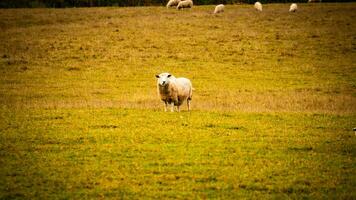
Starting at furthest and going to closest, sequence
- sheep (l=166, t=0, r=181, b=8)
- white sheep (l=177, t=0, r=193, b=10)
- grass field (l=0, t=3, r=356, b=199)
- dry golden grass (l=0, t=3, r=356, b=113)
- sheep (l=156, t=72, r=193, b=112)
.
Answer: sheep (l=166, t=0, r=181, b=8)
white sheep (l=177, t=0, r=193, b=10)
dry golden grass (l=0, t=3, r=356, b=113)
sheep (l=156, t=72, r=193, b=112)
grass field (l=0, t=3, r=356, b=199)

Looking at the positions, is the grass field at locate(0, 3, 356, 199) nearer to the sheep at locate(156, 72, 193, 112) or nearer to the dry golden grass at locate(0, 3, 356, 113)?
the dry golden grass at locate(0, 3, 356, 113)

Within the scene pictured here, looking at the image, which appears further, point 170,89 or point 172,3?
point 172,3

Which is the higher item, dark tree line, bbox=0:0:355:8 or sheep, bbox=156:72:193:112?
dark tree line, bbox=0:0:355:8

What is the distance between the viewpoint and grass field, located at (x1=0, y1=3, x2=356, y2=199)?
1055 centimetres

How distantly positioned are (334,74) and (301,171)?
862 inches

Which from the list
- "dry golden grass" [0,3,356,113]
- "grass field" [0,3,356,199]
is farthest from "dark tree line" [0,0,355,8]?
"grass field" [0,3,356,199]

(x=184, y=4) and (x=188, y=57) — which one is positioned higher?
(x=184, y=4)

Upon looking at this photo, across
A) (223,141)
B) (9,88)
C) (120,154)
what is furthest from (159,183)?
(9,88)

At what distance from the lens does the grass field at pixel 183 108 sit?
10555mm

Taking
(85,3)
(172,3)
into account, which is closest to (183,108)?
(172,3)

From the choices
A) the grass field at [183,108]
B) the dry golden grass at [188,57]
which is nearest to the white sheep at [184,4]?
the dry golden grass at [188,57]

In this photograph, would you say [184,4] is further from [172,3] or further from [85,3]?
[85,3]

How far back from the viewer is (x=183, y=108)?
22125 mm

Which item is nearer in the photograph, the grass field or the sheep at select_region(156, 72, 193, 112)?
the grass field
